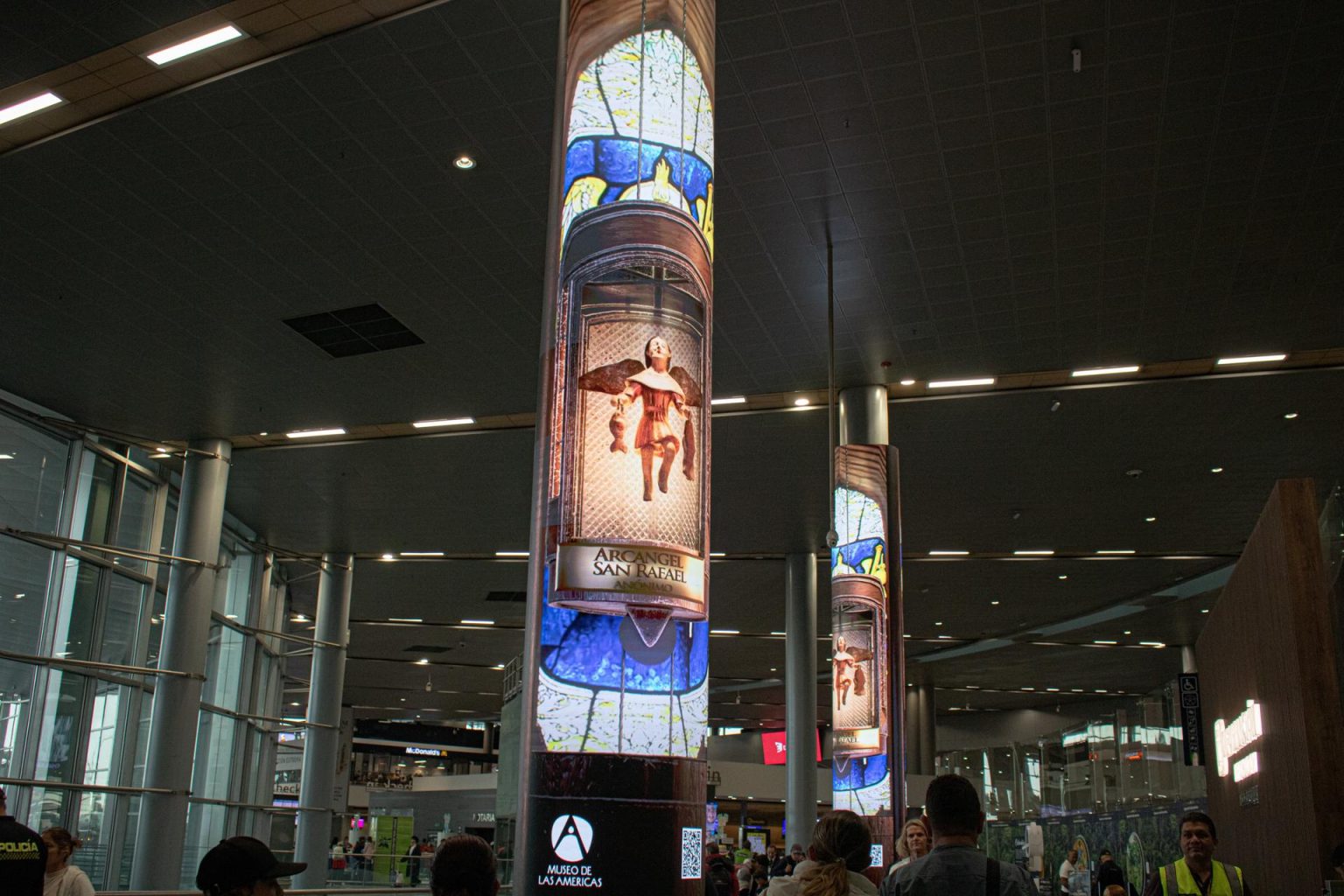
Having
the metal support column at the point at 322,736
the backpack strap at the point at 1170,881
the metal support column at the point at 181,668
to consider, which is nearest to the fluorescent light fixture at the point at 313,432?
the metal support column at the point at 181,668

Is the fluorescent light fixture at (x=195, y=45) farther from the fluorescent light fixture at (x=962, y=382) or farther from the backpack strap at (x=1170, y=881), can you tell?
the fluorescent light fixture at (x=962, y=382)

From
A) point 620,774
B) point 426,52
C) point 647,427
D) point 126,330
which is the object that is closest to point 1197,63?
point 426,52

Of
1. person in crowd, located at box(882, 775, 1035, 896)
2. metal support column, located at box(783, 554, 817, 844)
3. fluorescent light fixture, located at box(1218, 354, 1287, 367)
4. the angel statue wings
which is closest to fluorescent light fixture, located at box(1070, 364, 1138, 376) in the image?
fluorescent light fixture, located at box(1218, 354, 1287, 367)

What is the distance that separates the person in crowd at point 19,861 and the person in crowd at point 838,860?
2.97 metres

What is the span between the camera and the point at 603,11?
4.62 m

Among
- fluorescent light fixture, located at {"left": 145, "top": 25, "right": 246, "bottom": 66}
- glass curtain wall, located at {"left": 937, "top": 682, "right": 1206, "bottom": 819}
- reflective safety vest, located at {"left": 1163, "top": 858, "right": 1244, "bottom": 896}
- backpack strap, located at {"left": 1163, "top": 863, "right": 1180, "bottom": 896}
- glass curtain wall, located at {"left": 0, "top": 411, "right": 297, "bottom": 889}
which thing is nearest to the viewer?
reflective safety vest, located at {"left": 1163, "top": 858, "right": 1244, "bottom": 896}

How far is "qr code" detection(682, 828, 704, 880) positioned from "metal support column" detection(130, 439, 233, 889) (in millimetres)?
13360

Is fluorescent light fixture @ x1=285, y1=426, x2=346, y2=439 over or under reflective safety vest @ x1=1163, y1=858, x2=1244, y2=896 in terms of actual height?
over

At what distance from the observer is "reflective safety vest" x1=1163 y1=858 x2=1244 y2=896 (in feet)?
16.4

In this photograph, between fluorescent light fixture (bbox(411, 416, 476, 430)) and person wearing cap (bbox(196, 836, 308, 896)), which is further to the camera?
fluorescent light fixture (bbox(411, 416, 476, 430))

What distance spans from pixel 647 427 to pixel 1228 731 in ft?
22.0

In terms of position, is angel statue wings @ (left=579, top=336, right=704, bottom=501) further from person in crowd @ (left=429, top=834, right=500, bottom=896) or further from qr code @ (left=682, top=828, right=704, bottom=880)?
person in crowd @ (left=429, top=834, right=500, bottom=896)

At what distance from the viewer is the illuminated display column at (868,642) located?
10.8 m

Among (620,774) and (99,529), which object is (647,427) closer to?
(620,774)
